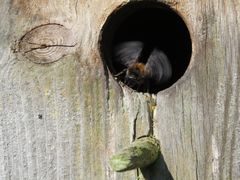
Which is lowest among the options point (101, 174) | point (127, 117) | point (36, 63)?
point (101, 174)

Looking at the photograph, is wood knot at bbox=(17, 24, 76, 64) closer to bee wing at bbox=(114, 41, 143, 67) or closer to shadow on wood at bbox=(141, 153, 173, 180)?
bee wing at bbox=(114, 41, 143, 67)

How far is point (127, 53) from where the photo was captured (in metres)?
2.31

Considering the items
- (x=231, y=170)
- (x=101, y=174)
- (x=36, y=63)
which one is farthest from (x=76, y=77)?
(x=231, y=170)

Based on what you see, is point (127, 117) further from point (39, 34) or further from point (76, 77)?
point (39, 34)

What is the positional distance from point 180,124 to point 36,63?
1.29ft

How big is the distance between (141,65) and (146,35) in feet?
0.86

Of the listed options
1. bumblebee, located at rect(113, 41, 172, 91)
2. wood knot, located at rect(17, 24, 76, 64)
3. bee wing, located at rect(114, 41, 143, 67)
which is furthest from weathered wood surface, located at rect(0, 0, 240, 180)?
bee wing, located at rect(114, 41, 143, 67)

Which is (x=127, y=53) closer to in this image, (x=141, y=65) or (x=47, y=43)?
(x=141, y=65)

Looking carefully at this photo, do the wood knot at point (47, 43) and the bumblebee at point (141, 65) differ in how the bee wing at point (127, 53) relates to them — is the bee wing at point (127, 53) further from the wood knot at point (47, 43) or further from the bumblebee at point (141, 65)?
the wood knot at point (47, 43)

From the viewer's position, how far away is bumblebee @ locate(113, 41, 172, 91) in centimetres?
217

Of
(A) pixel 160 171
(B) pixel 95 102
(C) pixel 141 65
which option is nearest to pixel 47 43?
(B) pixel 95 102

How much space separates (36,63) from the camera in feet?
6.81

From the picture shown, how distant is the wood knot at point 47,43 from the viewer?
80.8 inches

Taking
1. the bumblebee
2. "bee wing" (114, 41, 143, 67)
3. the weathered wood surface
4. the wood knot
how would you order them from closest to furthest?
the weathered wood surface, the wood knot, the bumblebee, "bee wing" (114, 41, 143, 67)
